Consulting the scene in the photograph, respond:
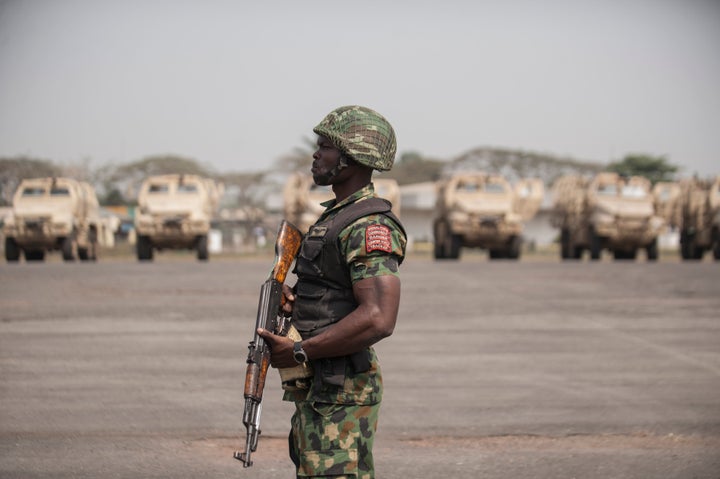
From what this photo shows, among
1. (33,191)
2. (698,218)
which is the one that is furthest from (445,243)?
(33,191)

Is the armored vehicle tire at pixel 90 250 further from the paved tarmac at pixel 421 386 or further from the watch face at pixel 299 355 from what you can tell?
the watch face at pixel 299 355

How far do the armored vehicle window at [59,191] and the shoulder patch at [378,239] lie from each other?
22.8 m

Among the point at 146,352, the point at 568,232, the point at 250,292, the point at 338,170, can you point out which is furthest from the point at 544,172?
the point at 338,170

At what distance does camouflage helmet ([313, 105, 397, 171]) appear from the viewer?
3.15 metres

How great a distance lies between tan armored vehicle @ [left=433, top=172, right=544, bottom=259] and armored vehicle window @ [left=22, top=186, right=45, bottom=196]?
Answer: 9829mm

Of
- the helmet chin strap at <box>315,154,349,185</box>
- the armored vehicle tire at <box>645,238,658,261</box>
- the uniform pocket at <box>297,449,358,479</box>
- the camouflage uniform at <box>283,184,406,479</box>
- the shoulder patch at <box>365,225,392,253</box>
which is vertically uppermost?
the helmet chin strap at <box>315,154,349,185</box>

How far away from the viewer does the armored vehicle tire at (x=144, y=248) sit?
24250 mm

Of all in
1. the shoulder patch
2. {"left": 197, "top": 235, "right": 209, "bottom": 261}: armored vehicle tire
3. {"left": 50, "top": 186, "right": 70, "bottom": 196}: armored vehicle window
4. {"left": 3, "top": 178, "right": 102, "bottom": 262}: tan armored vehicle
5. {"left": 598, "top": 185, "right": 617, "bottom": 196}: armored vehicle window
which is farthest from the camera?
{"left": 598, "top": 185, "right": 617, "bottom": 196}: armored vehicle window

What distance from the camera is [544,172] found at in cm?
7962

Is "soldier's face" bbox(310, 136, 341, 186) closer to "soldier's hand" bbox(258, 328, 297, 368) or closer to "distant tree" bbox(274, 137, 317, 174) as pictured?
"soldier's hand" bbox(258, 328, 297, 368)

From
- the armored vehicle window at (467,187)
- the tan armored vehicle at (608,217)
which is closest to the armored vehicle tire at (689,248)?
the tan armored vehicle at (608,217)

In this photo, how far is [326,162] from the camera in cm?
320

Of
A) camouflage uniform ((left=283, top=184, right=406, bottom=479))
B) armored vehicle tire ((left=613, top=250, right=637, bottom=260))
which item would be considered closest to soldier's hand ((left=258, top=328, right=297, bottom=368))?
camouflage uniform ((left=283, top=184, right=406, bottom=479))

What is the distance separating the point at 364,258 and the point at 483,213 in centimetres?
2139
